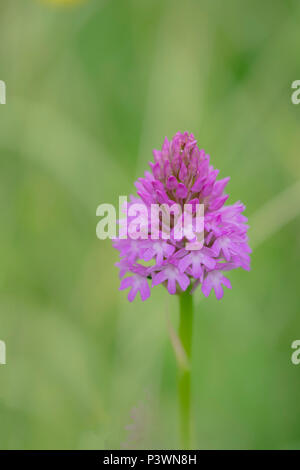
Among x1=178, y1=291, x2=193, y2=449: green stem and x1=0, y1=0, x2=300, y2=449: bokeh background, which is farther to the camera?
x1=0, y1=0, x2=300, y2=449: bokeh background

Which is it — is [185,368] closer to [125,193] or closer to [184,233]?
[184,233]

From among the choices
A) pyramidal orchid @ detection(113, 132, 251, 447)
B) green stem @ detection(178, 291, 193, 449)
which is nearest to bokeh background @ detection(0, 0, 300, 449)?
green stem @ detection(178, 291, 193, 449)

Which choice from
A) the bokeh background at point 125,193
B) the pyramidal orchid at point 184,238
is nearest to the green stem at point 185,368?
the pyramidal orchid at point 184,238

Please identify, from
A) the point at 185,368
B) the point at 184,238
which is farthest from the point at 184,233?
the point at 185,368

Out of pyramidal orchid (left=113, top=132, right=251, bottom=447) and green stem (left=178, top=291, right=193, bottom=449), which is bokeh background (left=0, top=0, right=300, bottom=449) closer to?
green stem (left=178, top=291, right=193, bottom=449)

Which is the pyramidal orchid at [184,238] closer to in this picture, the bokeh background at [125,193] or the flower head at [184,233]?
the flower head at [184,233]

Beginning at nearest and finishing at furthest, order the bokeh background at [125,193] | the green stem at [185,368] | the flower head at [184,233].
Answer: the flower head at [184,233] → the green stem at [185,368] → the bokeh background at [125,193]
